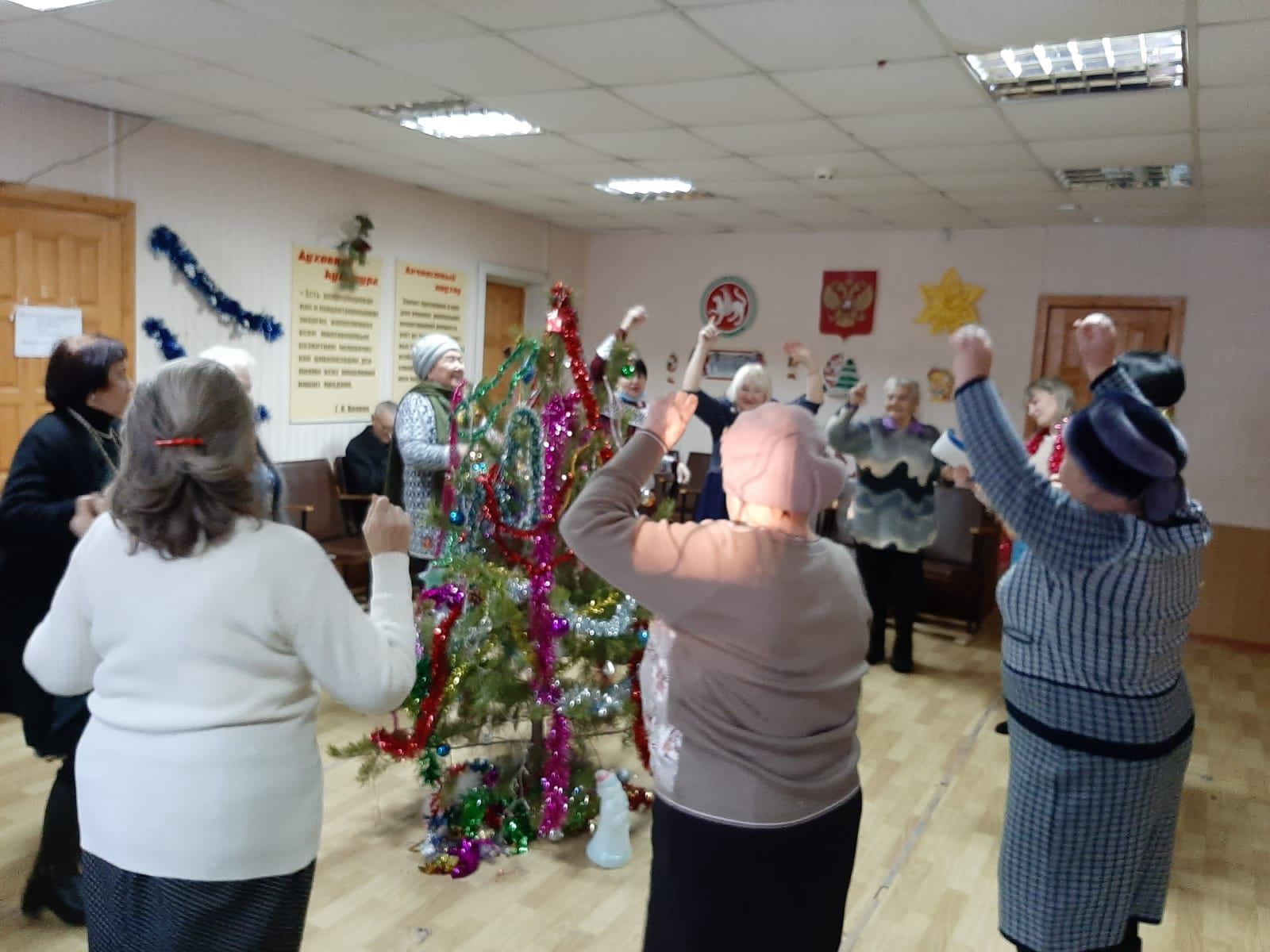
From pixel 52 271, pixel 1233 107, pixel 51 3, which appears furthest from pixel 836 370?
pixel 51 3

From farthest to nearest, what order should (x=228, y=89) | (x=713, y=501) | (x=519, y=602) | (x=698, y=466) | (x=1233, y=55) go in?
(x=698, y=466)
(x=713, y=501)
(x=228, y=89)
(x=1233, y=55)
(x=519, y=602)

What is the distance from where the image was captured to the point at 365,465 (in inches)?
232

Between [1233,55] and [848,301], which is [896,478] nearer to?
[1233,55]

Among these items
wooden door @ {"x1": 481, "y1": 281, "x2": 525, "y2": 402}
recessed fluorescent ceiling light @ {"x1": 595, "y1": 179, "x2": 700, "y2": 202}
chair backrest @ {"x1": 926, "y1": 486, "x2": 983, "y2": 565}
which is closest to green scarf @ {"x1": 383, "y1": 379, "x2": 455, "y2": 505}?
recessed fluorescent ceiling light @ {"x1": 595, "y1": 179, "x2": 700, "y2": 202}

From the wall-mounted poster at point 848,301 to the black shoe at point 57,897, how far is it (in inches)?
241

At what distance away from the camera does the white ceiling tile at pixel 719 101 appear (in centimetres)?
362

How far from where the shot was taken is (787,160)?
4867mm

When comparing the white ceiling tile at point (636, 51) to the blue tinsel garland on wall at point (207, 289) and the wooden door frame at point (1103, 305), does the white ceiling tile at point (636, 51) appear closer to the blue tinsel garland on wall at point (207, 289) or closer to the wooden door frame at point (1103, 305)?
the blue tinsel garland on wall at point (207, 289)

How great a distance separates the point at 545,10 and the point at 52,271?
289 cm

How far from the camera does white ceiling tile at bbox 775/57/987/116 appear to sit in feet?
10.9

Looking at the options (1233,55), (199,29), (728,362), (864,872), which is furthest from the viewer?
(728,362)

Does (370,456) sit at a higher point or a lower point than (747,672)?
lower

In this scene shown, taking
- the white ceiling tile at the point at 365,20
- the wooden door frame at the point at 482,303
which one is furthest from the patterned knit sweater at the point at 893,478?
the wooden door frame at the point at 482,303

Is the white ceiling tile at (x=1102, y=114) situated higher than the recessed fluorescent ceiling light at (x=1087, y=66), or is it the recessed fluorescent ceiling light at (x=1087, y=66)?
the recessed fluorescent ceiling light at (x=1087, y=66)
